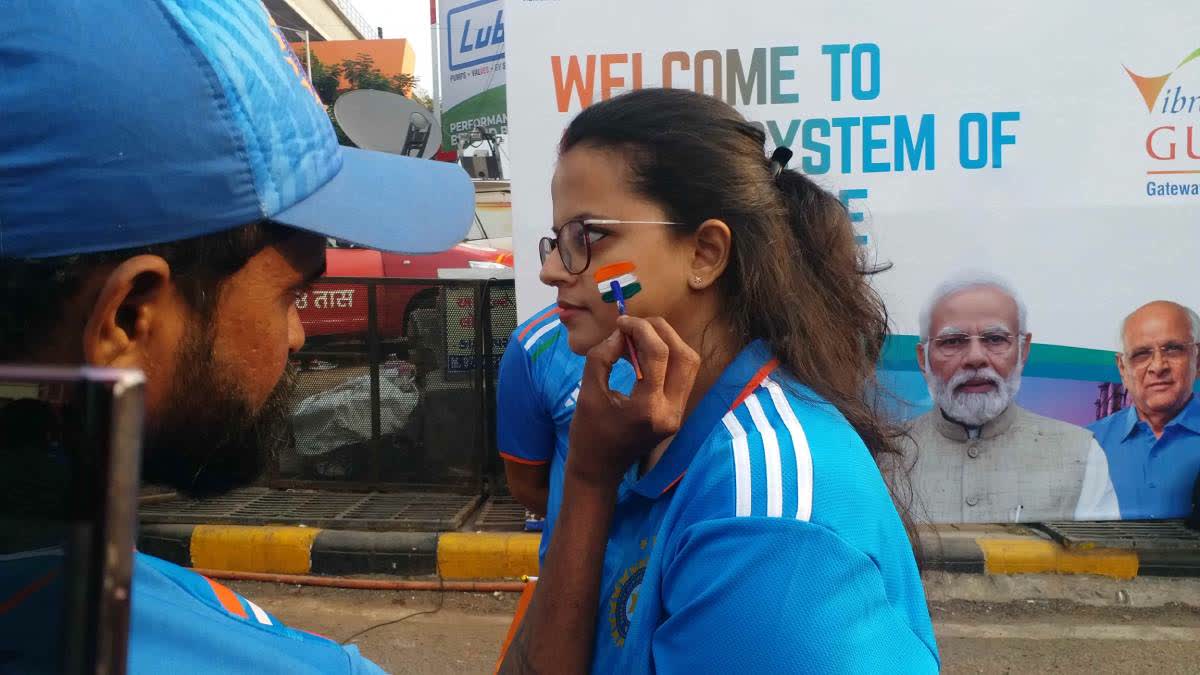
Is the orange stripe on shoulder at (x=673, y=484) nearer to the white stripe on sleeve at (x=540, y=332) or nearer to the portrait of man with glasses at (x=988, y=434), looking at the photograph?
the white stripe on sleeve at (x=540, y=332)

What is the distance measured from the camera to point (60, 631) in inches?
18.6

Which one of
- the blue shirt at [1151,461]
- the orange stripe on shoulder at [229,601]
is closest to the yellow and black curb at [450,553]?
the blue shirt at [1151,461]

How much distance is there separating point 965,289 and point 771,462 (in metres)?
3.79

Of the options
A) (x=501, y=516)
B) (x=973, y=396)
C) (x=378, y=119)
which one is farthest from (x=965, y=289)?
(x=378, y=119)

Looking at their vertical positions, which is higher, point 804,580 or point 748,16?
point 748,16

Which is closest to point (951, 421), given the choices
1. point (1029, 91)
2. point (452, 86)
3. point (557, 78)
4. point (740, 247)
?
point (1029, 91)

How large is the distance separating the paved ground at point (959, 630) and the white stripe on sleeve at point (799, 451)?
10.5 ft

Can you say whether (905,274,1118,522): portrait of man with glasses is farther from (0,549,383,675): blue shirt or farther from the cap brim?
(0,549,383,675): blue shirt

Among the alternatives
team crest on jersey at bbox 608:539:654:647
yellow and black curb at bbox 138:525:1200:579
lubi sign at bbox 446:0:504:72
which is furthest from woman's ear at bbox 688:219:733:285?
lubi sign at bbox 446:0:504:72

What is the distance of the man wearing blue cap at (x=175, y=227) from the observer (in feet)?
2.65

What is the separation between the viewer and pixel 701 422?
134 centimetres

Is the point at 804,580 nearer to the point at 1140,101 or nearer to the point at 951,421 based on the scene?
the point at 951,421

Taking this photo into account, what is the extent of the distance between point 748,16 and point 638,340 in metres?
3.46

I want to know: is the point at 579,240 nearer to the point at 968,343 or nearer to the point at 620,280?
the point at 620,280
